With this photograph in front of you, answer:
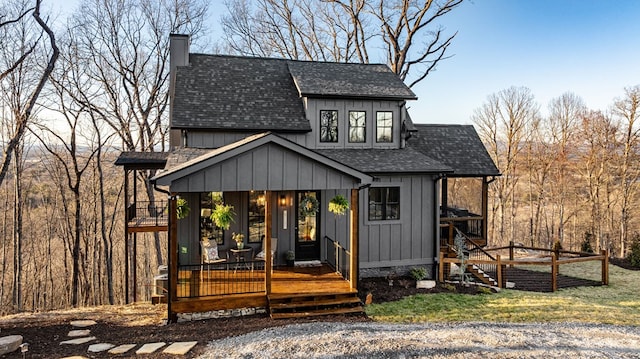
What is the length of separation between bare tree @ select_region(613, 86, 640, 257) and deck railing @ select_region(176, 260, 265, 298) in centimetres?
2164

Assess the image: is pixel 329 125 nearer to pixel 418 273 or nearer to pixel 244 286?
pixel 418 273

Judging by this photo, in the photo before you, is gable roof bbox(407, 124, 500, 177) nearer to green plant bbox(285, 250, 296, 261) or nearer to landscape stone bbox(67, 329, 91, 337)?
green plant bbox(285, 250, 296, 261)

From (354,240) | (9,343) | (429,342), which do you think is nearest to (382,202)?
(354,240)

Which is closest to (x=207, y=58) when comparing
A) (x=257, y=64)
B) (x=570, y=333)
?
(x=257, y=64)

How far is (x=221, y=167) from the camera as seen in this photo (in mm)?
7934

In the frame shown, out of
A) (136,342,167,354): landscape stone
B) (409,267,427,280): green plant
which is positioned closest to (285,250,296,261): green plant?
(409,267,427,280): green plant

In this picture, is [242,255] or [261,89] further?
[261,89]

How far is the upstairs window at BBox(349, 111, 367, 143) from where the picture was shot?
12375 millimetres

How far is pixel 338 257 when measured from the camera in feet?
34.0

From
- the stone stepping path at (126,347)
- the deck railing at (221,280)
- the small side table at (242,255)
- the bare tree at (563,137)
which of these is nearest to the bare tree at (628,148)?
the bare tree at (563,137)

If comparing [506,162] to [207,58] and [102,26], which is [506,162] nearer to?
[207,58]

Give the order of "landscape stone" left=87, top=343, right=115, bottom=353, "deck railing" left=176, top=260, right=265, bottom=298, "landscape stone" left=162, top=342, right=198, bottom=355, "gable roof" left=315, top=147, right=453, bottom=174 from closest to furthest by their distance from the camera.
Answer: "landscape stone" left=162, top=342, right=198, bottom=355 < "landscape stone" left=87, top=343, right=115, bottom=353 < "deck railing" left=176, top=260, right=265, bottom=298 < "gable roof" left=315, top=147, right=453, bottom=174

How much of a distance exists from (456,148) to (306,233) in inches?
257

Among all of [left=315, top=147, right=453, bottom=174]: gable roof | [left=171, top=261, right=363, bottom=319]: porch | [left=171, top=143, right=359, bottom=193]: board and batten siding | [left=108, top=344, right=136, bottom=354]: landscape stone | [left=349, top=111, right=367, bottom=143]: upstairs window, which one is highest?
[left=349, top=111, right=367, bottom=143]: upstairs window
